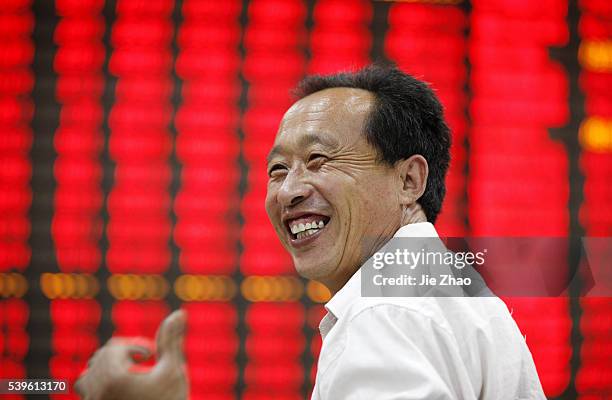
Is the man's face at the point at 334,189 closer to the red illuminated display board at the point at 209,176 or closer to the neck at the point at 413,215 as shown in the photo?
the neck at the point at 413,215

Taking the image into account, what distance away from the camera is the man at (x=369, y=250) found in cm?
86

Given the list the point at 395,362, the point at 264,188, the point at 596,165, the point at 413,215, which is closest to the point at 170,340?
the point at 395,362

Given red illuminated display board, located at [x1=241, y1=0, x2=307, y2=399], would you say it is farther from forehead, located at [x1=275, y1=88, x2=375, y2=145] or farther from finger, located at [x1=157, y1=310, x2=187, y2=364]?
finger, located at [x1=157, y1=310, x2=187, y2=364]

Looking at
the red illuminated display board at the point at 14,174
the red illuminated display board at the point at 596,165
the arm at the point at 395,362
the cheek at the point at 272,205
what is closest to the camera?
the arm at the point at 395,362

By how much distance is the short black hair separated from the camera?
122 cm

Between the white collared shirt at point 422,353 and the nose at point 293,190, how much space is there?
0.25 m

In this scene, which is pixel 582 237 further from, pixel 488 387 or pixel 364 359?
pixel 364 359

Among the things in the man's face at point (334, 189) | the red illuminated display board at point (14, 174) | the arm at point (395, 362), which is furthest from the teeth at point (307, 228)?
the red illuminated display board at point (14, 174)

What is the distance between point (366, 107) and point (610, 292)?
40.8 inches

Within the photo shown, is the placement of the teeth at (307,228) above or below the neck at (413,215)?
below

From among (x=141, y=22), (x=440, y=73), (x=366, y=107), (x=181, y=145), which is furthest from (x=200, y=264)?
(x=366, y=107)

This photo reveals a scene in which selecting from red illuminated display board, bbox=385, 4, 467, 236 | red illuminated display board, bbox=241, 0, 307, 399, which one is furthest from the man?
red illuminated display board, bbox=385, 4, 467, 236

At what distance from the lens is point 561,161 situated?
2283 millimetres

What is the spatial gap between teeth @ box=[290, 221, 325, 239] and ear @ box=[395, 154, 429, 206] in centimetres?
14
